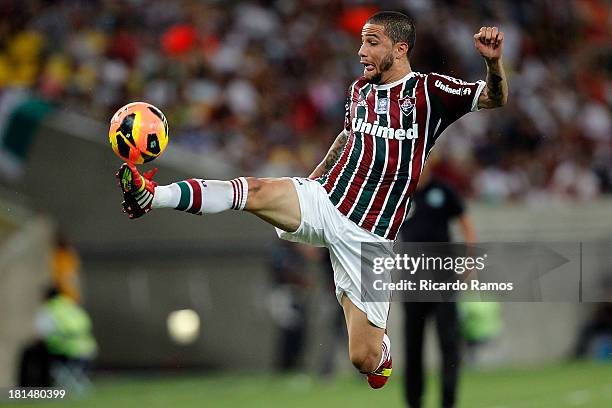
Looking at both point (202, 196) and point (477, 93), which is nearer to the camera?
point (202, 196)

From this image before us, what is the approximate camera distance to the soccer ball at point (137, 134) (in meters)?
7.39

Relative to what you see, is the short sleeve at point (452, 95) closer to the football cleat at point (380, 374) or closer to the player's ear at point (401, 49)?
the player's ear at point (401, 49)

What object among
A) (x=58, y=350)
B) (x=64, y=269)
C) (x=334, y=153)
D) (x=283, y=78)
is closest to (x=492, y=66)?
(x=334, y=153)

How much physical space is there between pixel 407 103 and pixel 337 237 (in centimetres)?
95

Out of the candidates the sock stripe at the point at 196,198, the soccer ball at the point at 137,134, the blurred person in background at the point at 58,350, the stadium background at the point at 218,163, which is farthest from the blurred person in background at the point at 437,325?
the blurred person in background at the point at 58,350

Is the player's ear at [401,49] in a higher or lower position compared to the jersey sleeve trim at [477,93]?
higher

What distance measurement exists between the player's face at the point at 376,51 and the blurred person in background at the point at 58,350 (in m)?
6.86

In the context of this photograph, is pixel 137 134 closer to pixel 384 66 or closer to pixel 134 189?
pixel 134 189

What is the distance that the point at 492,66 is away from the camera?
7559mm

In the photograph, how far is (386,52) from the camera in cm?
787

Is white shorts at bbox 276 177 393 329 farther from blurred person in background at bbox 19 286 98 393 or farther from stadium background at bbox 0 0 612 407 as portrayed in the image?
blurred person in background at bbox 19 286 98 393

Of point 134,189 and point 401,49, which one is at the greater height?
point 401,49

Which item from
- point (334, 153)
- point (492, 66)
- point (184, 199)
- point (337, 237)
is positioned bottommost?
point (337, 237)

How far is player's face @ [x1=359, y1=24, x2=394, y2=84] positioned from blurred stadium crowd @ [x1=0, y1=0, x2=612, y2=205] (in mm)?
7946
